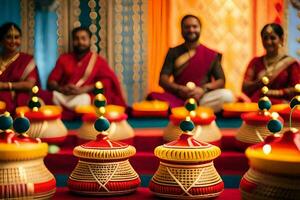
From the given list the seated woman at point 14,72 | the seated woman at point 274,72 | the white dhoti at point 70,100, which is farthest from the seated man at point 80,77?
the seated woman at point 274,72

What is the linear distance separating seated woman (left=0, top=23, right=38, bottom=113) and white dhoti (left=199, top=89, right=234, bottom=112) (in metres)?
1.22

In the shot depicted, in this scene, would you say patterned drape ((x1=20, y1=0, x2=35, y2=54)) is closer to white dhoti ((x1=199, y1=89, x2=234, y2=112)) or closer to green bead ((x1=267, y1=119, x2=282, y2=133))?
white dhoti ((x1=199, y1=89, x2=234, y2=112))

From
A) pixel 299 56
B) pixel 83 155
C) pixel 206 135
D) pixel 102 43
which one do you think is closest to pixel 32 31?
pixel 102 43

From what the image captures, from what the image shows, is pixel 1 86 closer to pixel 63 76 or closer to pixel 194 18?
pixel 63 76

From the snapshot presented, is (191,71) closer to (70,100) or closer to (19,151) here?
(70,100)

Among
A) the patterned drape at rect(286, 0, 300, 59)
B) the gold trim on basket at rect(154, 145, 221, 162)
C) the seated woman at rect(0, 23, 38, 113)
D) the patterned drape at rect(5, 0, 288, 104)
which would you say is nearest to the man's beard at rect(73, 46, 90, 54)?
the patterned drape at rect(5, 0, 288, 104)

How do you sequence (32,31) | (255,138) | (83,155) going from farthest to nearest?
(32,31)
(255,138)
(83,155)

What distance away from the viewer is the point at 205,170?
146 cm

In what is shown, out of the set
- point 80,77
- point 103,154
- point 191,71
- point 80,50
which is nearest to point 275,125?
point 103,154

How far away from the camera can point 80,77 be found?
4.41 m

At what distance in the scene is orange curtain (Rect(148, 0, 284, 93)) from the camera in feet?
16.7

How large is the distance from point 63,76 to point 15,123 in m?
3.17

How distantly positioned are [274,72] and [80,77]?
1.47 metres

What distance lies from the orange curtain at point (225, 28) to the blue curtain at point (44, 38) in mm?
837
